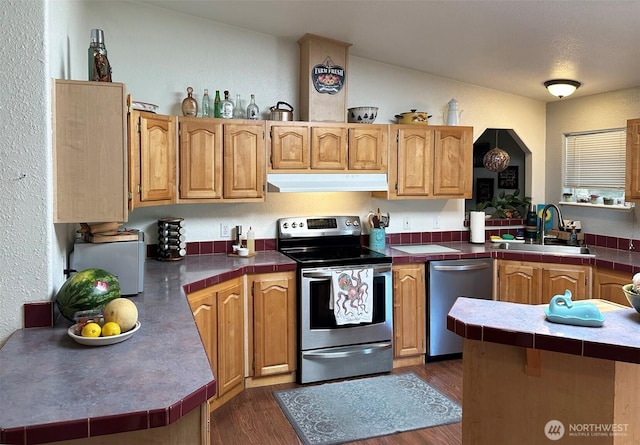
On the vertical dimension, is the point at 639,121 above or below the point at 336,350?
above

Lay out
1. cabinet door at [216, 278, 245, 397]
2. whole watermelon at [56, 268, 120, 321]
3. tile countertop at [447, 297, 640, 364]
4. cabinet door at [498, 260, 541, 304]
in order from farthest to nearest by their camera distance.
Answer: cabinet door at [498, 260, 541, 304] < cabinet door at [216, 278, 245, 397] < whole watermelon at [56, 268, 120, 321] < tile countertop at [447, 297, 640, 364]

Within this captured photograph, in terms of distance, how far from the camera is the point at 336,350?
3.94 m

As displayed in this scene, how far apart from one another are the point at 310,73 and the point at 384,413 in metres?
2.65

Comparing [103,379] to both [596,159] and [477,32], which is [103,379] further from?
[596,159]

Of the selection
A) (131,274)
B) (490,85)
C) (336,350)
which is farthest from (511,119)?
(131,274)

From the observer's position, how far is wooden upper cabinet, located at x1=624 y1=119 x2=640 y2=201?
4008 mm

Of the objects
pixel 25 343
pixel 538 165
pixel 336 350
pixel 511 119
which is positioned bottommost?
pixel 336 350

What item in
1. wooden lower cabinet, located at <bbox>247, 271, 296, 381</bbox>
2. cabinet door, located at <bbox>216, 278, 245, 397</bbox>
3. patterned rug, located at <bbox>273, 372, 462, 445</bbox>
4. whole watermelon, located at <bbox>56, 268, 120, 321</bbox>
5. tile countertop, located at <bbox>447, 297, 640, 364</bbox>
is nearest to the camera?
tile countertop, located at <bbox>447, 297, 640, 364</bbox>

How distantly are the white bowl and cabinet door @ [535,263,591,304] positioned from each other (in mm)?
1901

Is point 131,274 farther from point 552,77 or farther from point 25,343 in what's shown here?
point 552,77

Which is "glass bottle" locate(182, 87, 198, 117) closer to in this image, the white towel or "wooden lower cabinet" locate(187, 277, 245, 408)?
"wooden lower cabinet" locate(187, 277, 245, 408)

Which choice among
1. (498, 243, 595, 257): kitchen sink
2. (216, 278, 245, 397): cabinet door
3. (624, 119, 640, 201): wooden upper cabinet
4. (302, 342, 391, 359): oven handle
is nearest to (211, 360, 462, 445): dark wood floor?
(216, 278, 245, 397): cabinet door

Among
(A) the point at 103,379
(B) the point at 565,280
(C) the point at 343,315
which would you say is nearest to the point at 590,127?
(B) the point at 565,280

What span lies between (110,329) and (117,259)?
75cm
